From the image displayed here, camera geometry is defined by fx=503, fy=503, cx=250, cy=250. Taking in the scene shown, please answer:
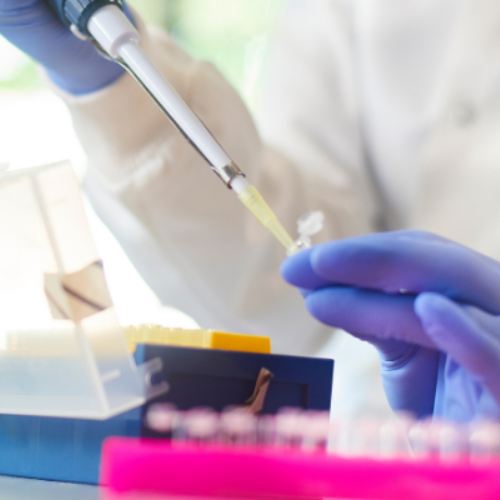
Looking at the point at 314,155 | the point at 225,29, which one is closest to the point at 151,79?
the point at 314,155

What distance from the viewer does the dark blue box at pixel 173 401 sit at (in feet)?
1.00

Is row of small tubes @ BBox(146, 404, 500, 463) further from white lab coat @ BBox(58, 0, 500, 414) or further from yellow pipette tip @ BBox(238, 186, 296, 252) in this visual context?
white lab coat @ BBox(58, 0, 500, 414)

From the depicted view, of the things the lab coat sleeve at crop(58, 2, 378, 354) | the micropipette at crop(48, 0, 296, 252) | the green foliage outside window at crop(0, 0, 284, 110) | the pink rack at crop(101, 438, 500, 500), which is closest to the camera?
the pink rack at crop(101, 438, 500, 500)

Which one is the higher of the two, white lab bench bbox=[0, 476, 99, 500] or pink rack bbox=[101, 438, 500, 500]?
pink rack bbox=[101, 438, 500, 500]

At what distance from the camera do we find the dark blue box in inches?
12.0

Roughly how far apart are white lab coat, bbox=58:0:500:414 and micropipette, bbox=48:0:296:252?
0.19m

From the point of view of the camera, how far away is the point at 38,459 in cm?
35

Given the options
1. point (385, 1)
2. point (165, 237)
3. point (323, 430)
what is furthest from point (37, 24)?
point (385, 1)

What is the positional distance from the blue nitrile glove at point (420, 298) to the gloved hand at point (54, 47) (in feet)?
1.18

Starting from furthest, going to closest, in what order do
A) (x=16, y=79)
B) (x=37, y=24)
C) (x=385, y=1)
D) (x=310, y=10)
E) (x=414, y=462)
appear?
1. (x=16, y=79)
2. (x=310, y=10)
3. (x=385, y=1)
4. (x=37, y=24)
5. (x=414, y=462)

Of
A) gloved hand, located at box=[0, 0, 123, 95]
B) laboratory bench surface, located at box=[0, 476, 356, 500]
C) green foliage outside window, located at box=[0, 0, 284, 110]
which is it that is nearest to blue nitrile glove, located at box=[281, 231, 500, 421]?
laboratory bench surface, located at box=[0, 476, 356, 500]

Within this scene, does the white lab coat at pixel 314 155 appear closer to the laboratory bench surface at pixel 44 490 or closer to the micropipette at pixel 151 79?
the micropipette at pixel 151 79

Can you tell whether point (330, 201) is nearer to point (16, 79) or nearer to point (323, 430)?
point (323, 430)

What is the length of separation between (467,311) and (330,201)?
58 cm
